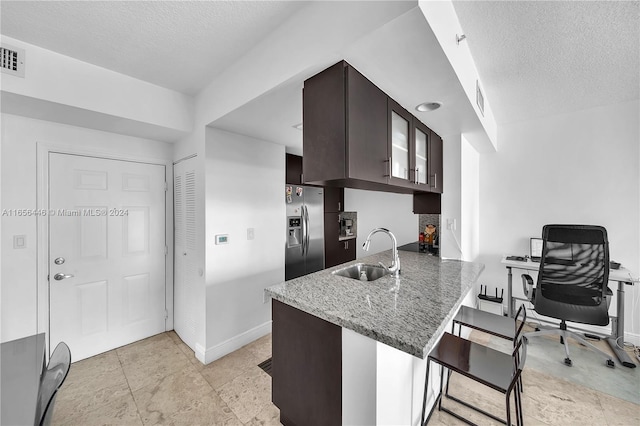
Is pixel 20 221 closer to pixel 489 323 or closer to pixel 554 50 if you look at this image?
pixel 489 323

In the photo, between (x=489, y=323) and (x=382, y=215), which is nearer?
(x=489, y=323)

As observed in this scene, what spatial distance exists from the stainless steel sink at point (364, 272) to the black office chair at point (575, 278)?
1682 mm

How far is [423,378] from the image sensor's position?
162 cm

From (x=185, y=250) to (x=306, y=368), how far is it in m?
1.95

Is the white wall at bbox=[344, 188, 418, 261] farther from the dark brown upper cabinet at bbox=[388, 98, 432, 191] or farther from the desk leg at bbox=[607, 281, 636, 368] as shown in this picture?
the desk leg at bbox=[607, 281, 636, 368]

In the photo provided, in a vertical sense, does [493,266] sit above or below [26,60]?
below

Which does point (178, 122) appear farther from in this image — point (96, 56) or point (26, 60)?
point (26, 60)

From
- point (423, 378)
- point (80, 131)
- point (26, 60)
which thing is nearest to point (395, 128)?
point (423, 378)

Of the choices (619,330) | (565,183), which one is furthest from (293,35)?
(619,330)

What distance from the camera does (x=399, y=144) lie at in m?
1.84

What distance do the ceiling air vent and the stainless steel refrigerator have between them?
236 centimetres

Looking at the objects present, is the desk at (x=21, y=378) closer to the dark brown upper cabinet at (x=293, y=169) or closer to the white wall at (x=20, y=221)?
the white wall at (x=20, y=221)

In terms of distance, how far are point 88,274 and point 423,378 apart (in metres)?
3.10

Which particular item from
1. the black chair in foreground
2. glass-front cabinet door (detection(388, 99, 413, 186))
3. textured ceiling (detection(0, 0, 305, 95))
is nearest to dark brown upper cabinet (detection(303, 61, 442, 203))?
glass-front cabinet door (detection(388, 99, 413, 186))
